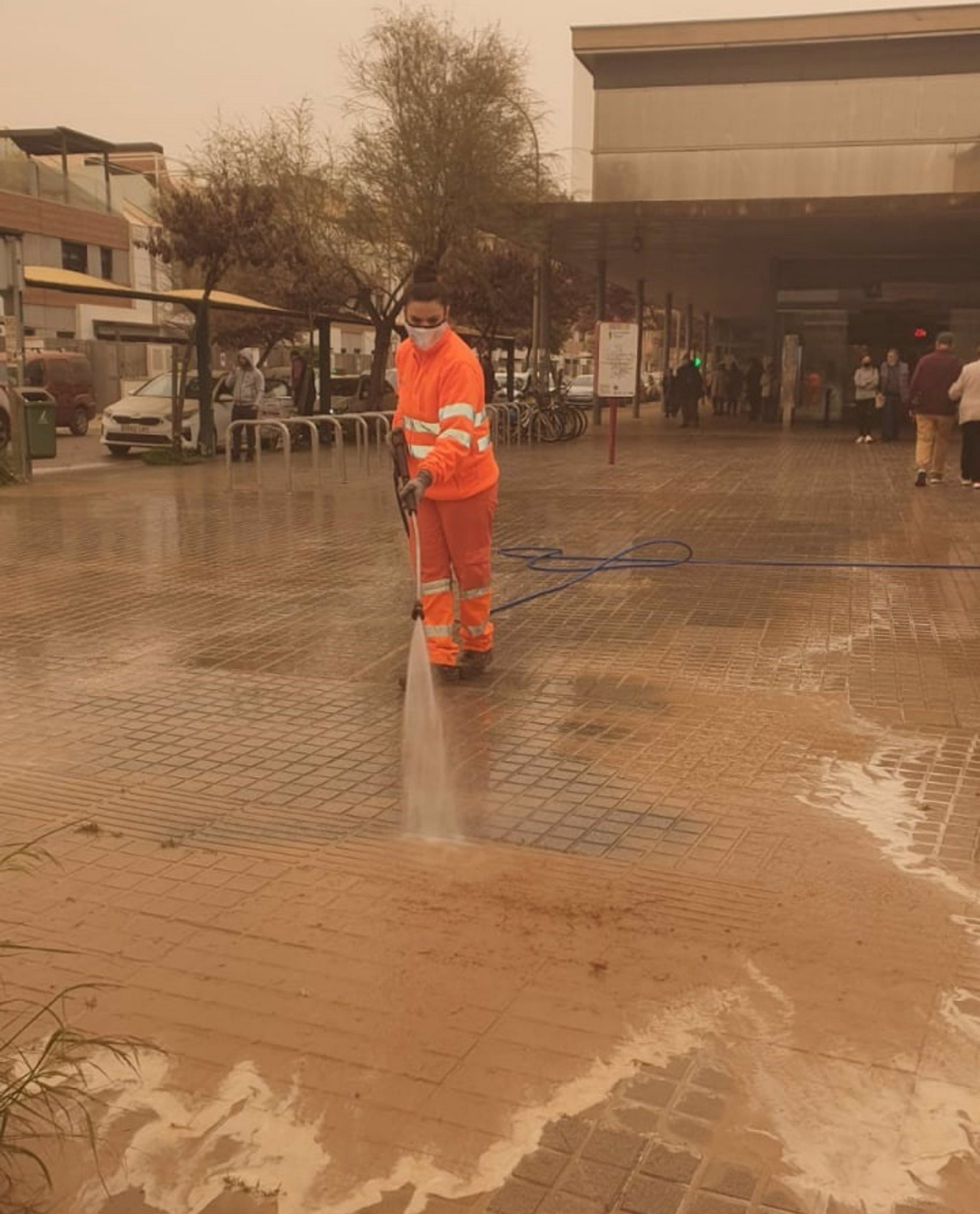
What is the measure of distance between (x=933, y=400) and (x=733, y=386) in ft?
77.8

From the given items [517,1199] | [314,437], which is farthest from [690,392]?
[517,1199]

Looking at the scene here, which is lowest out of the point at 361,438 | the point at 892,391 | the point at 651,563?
the point at 651,563

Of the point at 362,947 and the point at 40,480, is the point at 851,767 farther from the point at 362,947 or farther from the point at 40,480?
the point at 40,480

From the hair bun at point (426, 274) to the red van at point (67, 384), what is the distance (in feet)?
75.3

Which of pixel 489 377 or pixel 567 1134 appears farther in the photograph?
pixel 489 377

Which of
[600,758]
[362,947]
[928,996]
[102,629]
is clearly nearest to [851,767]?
[600,758]

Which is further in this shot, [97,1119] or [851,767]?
[851,767]

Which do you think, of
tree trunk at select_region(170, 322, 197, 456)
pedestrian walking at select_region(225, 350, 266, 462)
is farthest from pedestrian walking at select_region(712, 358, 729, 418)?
pedestrian walking at select_region(225, 350, 266, 462)

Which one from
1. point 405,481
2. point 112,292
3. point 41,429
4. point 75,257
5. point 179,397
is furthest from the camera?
point 75,257

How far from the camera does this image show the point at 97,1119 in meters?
2.70

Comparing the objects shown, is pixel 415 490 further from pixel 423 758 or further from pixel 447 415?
pixel 423 758

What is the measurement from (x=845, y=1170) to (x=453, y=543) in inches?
159

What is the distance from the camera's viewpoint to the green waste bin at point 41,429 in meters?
17.8

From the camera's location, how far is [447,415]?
590cm
